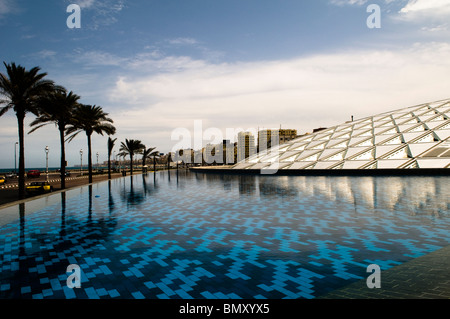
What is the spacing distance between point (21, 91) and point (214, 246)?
53.2 feet

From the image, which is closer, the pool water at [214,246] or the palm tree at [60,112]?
the pool water at [214,246]

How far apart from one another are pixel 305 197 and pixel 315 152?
→ 16120mm

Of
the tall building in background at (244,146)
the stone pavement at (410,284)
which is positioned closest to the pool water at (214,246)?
the stone pavement at (410,284)

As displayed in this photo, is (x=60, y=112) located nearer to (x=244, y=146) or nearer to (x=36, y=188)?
(x=36, y=188)

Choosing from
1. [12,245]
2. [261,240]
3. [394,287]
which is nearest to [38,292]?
[12,245]

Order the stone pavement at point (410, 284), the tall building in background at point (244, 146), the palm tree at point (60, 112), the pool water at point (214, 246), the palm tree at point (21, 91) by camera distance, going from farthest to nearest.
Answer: the tall building in background at point (244, 146) < the palm tree at point (60, 112) < the palm tree at point (21, 91) < the pool water at point (214, 246) < the stone pavement at point (410, 284)

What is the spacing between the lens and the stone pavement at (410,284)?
4172 mm

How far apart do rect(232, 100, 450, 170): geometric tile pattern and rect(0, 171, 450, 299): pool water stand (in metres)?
12.7

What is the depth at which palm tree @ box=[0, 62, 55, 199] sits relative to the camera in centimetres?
1642

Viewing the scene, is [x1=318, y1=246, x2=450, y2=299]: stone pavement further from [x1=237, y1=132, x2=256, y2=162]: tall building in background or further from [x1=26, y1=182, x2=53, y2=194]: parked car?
[x1=237, y1=132, x2=256, y2=162]: tall building in background

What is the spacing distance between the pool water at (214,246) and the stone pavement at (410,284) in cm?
27

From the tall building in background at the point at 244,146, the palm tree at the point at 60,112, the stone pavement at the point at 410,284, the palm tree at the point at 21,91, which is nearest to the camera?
the stone pavement at the point at 410,284

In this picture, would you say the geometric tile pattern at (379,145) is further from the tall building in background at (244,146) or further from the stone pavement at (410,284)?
the tall building in background at (244,146)

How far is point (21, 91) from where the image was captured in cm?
1670
